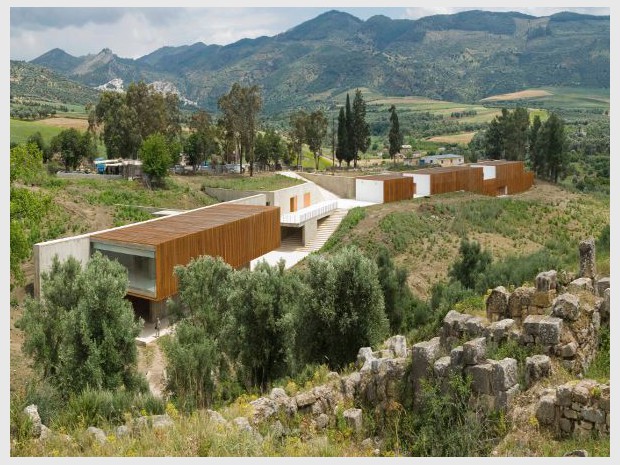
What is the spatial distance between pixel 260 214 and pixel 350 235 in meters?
9.85

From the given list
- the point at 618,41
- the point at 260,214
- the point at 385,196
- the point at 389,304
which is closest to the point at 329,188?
the point at 385,196

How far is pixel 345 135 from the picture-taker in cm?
6419

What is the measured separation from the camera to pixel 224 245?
2714 centimetres

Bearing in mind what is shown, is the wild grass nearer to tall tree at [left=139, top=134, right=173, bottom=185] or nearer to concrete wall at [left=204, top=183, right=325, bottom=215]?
concrete wall at [left=204, top=183, right=325, bottom=215]

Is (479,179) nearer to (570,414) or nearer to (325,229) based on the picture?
(325,229)

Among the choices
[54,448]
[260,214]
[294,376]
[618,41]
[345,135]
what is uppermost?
[345,135]

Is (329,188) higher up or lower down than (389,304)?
higher up

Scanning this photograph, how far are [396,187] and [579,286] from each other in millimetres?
35538

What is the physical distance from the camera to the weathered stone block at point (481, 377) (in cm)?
959

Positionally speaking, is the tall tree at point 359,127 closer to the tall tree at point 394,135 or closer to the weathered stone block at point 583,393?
the tall tree at point 394,135

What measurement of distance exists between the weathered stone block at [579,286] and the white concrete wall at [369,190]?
3413 centimetres

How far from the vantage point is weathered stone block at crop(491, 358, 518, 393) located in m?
9.45

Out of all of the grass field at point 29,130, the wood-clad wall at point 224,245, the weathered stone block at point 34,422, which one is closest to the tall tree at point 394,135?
the wood-clad wall at point 224,245

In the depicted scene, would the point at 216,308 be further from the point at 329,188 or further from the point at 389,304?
the point at 329,188
